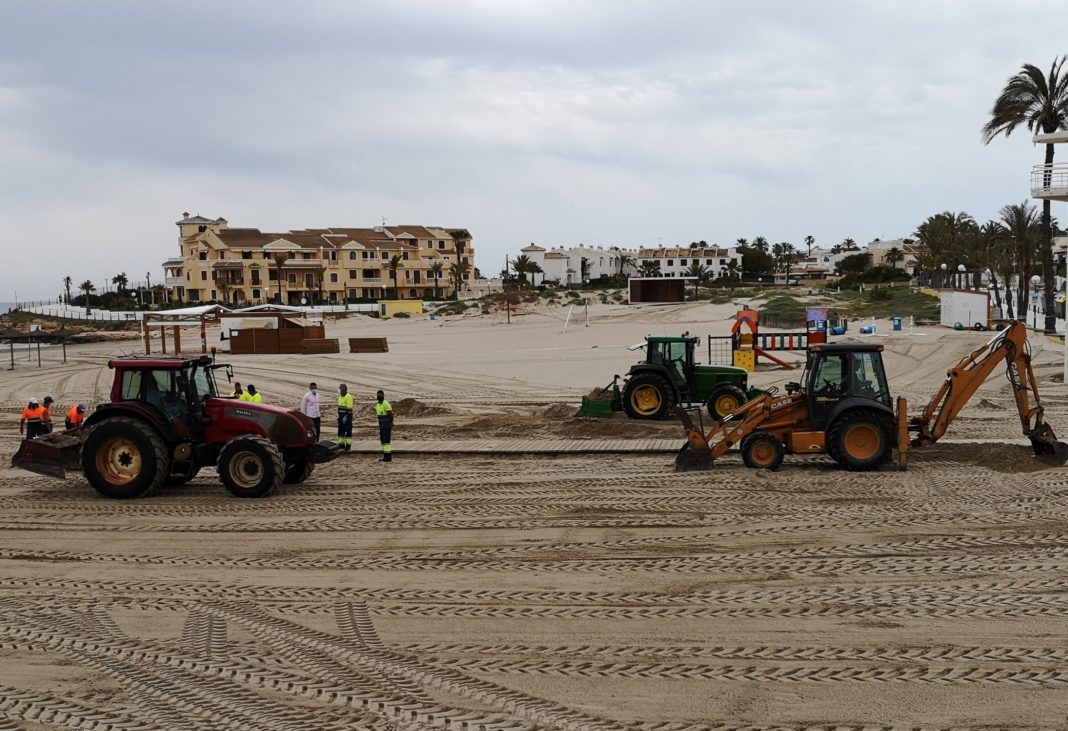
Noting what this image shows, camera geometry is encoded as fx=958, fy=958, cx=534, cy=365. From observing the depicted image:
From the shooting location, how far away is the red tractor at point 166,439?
41.9 ft

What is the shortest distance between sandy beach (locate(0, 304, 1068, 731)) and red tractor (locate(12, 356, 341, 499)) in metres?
0.41

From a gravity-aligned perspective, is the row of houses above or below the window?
above

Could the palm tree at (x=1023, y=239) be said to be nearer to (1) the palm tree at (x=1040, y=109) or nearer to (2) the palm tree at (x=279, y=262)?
(1) the palm tree at (x=1040, y=109)

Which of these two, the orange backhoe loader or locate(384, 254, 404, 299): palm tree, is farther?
locate(384, 254, 404, 299): palm tree

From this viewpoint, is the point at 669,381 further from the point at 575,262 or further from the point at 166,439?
the point at 575,262

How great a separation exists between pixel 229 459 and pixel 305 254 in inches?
2865

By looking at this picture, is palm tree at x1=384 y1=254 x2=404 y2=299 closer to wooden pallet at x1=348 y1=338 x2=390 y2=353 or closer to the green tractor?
wooden pallet at x1=348 y1=338 x2=390 y2=353

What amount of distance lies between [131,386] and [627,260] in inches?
4431

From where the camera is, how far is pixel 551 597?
344 inches

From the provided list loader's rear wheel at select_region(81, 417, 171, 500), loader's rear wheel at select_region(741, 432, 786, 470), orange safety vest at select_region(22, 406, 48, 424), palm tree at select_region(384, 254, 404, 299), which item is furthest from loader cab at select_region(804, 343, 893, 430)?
palm tree at select_region(384, 254, 404, 299)

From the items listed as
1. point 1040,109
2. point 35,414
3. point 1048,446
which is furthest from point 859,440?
point 1040,109

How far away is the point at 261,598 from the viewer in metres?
8.94

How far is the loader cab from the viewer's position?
13609mm

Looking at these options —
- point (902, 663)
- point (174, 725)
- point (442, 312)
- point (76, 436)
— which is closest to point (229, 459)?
point (76, 436)
